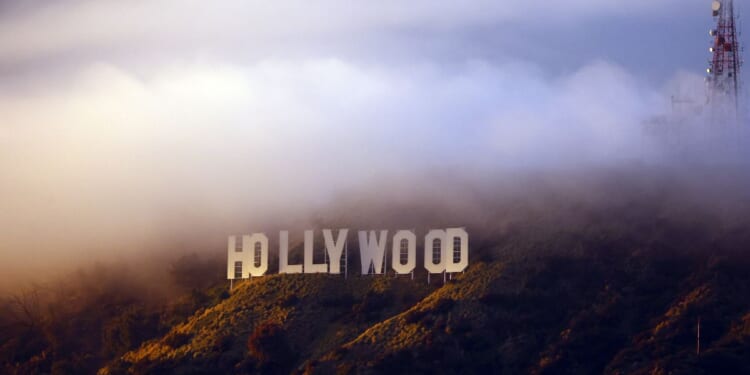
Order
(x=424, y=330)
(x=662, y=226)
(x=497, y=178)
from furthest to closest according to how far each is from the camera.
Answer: (x=497, y=178) < (x=662, y=226) < (x=424, y=330)

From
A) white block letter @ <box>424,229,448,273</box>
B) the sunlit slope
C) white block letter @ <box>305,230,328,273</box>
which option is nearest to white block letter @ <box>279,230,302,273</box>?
the sunlit slope

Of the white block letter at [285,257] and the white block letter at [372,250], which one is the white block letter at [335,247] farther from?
the white block letter at [285,257]

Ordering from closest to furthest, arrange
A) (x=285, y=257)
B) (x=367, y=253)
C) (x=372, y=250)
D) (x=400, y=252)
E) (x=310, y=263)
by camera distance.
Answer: (x=400, y=252), (x=372, y=250), (x=367, y=253), (x=310, y=263), (x=285, y=257)

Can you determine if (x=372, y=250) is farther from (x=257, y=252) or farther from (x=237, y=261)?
(x=237, y=261)

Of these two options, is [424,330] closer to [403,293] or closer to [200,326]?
[403,293]

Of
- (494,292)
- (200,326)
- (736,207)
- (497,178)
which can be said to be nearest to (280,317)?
(200,326)

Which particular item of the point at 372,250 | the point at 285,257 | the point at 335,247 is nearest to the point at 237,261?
the point at 285,257

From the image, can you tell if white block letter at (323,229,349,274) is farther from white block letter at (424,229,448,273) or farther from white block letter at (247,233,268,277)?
white block letter at (424,229,448,273)

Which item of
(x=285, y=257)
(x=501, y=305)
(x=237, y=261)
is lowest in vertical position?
(x=501, y=305)
